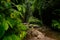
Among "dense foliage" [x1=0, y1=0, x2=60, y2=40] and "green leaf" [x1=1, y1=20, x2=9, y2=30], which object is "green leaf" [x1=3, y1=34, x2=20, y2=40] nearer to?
"dense foliage" [x1=0, y1=0, x2=60, y2=40]

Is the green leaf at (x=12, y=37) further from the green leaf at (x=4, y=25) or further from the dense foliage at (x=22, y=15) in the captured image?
the green leaf at (x=4, y=25)

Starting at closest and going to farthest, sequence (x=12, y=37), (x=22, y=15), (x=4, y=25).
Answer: (x=4, y=25)
(x=12, y=37)
(x=22, y=15)

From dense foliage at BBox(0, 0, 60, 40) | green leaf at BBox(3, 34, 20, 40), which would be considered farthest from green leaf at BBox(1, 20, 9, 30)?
green leaf at BBox(3, 34, 20, 40)

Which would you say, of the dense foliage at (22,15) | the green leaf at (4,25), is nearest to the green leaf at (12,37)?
the dense foliage at (22,15)

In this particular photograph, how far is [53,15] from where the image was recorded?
21.4 ft

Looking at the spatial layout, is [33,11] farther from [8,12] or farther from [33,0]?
[8,12]

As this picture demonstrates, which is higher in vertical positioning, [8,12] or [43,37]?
[8,12]

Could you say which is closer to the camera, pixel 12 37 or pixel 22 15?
pixel 12 37

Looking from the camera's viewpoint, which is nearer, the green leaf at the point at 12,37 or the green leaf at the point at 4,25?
the green leaf at the point at 4,25

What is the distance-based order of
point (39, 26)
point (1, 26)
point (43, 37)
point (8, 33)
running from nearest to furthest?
point (1, 26)
point (8, 33)
point (43, 37)
point (39, 26)

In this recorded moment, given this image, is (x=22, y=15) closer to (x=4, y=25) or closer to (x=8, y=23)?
(x=8, y=23)

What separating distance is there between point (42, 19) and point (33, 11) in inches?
28.4

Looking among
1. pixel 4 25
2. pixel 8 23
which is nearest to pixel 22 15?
pixel 8 23

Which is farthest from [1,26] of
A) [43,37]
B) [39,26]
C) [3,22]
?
[39,26]
